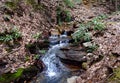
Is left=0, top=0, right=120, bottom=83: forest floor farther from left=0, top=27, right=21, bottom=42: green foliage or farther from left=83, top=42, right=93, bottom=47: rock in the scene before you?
left=83, top=42, right=93, bottom=47: rock

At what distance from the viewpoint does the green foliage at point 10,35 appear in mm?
9266

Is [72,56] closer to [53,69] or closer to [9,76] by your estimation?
[53,69]

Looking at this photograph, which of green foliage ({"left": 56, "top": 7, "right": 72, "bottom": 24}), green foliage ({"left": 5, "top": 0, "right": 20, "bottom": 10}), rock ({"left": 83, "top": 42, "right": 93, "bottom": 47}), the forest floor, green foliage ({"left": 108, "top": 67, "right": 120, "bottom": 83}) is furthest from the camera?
green foliage ({"left": 56, "top": 7, "right": 72, "bottom": 24})

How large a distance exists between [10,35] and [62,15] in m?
6.77

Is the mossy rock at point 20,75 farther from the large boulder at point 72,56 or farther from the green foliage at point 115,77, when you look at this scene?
the green foliage at point 115,77

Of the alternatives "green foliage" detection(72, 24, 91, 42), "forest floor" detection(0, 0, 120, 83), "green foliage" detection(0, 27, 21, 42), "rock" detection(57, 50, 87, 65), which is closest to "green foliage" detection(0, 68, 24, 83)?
"forest floor" detection(0, 0, 120, 83)

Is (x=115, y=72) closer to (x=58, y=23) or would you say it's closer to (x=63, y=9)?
(x=58, y=23)

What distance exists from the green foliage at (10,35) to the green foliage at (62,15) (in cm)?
578

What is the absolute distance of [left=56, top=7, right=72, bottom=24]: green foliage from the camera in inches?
604

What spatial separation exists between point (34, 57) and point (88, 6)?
546 inches

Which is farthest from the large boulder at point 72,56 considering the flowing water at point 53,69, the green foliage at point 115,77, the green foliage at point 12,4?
the green foliage at point 12,4

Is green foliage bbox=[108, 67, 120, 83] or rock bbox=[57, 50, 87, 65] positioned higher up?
green foliage bbox=[108, 67, 120, 83]

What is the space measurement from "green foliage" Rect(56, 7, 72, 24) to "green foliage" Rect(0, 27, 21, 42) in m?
5.78

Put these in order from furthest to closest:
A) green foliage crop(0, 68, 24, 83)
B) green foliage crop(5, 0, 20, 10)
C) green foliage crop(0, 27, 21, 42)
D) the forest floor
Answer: green foliage crop(5, 0, 20, 10)
green foliage crop(0, 27, 21, 42)
green foliage crop(0, 68, 24, 83)
the forest floor
